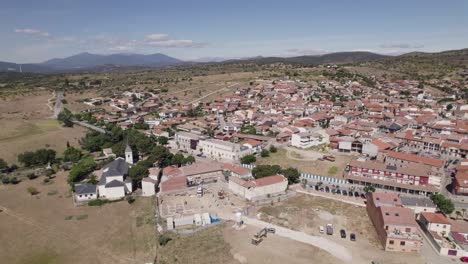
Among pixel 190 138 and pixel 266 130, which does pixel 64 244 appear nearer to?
pixel 190 138

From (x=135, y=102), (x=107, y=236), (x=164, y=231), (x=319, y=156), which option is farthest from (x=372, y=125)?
(x=135, y=102)

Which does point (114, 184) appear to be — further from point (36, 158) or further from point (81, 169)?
point (36, 158)

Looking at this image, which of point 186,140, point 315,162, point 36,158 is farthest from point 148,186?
point 315,162

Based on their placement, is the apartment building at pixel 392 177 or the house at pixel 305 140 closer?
the apartment building at pixel 392 177

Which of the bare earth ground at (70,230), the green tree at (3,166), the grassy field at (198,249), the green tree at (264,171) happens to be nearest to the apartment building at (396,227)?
the green tree at (264,171)

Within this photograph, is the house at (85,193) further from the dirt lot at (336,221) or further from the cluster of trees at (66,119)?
the cluster of trees at (66,119)

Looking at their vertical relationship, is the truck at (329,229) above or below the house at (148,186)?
below
